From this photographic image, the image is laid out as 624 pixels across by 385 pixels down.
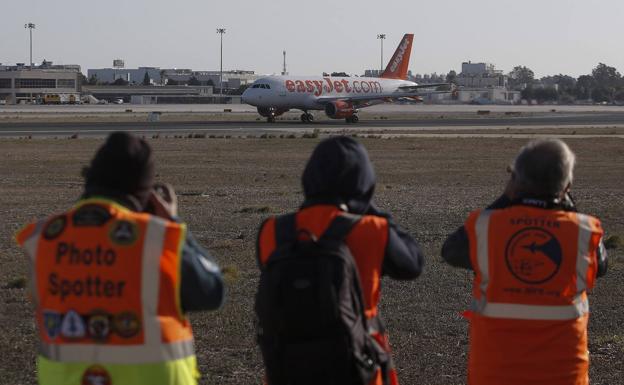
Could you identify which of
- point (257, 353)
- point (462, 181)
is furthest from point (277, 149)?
point (257, 353)

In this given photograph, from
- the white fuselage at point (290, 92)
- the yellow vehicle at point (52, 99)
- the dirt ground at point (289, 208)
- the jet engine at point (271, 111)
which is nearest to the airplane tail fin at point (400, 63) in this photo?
the white fuselage at point (290, 92)

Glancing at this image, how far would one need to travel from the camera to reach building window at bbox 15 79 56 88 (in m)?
166

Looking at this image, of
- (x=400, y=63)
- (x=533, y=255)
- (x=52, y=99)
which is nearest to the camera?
(x=533, y=255)

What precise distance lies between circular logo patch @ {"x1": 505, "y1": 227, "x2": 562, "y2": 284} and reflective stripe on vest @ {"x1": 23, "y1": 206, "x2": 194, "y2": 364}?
1.58 metres

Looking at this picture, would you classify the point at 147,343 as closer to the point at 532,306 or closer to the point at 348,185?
the point at 348,185

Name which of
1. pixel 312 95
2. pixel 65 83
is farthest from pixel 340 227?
pixel 65 83

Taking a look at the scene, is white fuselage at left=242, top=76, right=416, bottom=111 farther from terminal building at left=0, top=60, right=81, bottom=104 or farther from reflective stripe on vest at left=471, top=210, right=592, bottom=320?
terminal building at left=0, top=60, right=81, bottom=104

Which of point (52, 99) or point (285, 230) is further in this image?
point (52, 99)

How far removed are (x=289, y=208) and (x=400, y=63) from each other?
203 ft

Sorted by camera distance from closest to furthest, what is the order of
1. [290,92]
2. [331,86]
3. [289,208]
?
[289,208], [290,92], [331,86]

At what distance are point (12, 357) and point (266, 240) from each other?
4.22 metres

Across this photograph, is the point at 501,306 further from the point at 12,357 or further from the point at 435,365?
the point at 12,357

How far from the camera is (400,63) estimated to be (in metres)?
79.3

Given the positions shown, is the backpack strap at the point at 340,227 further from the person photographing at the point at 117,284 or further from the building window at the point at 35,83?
the building window at the point at 35,83
